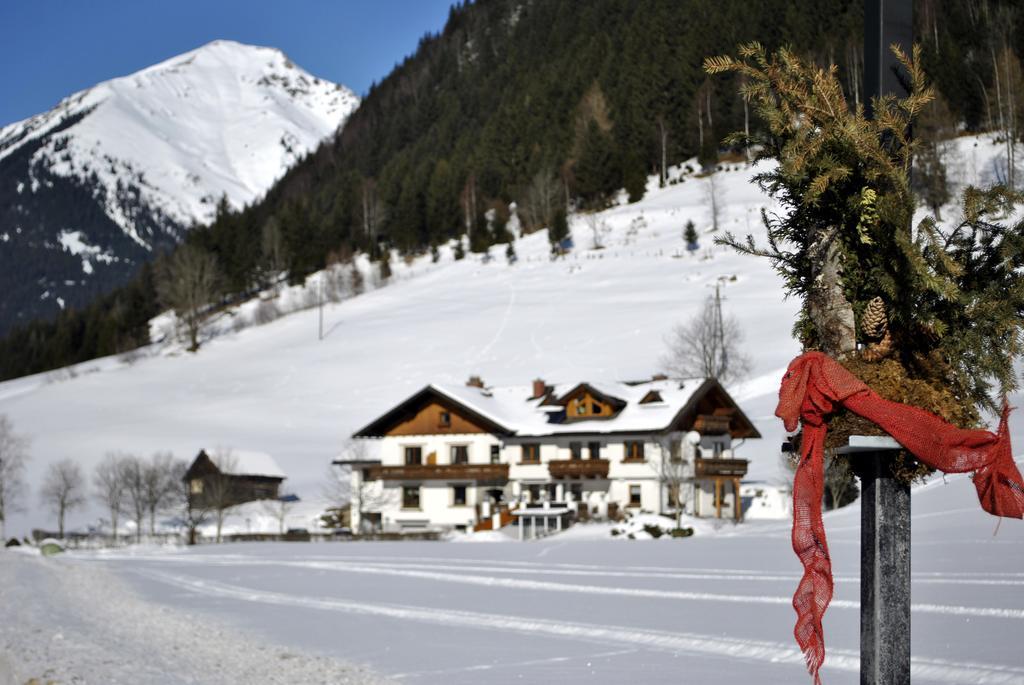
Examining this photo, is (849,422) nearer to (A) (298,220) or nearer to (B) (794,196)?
(B) (794,196)

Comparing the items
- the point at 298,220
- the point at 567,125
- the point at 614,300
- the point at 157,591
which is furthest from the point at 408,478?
the point at 567,125

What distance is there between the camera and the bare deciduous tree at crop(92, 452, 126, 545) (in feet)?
212

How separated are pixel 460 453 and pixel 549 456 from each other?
17.5 ft

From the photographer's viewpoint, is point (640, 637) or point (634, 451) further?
point (634, 451)

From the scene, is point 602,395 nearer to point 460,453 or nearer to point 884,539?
point 460,453

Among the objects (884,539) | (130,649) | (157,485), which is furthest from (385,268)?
(884,539)

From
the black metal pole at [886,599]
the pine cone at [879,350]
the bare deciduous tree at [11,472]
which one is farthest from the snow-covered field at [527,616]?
the bare deciduous tree at [11,472]

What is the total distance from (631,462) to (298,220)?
106 metres

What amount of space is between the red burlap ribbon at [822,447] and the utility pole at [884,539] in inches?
5.9

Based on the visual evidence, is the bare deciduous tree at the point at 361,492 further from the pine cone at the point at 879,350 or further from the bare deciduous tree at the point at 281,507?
the pine cone at the point at 879,350

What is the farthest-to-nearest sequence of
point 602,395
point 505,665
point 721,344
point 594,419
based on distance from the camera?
1. point 721,344
2. point 594,419
3. point 602,395
4. point 505,665

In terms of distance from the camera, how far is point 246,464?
68500 mm

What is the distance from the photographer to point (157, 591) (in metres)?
28.0

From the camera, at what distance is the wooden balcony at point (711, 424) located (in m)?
54.2
